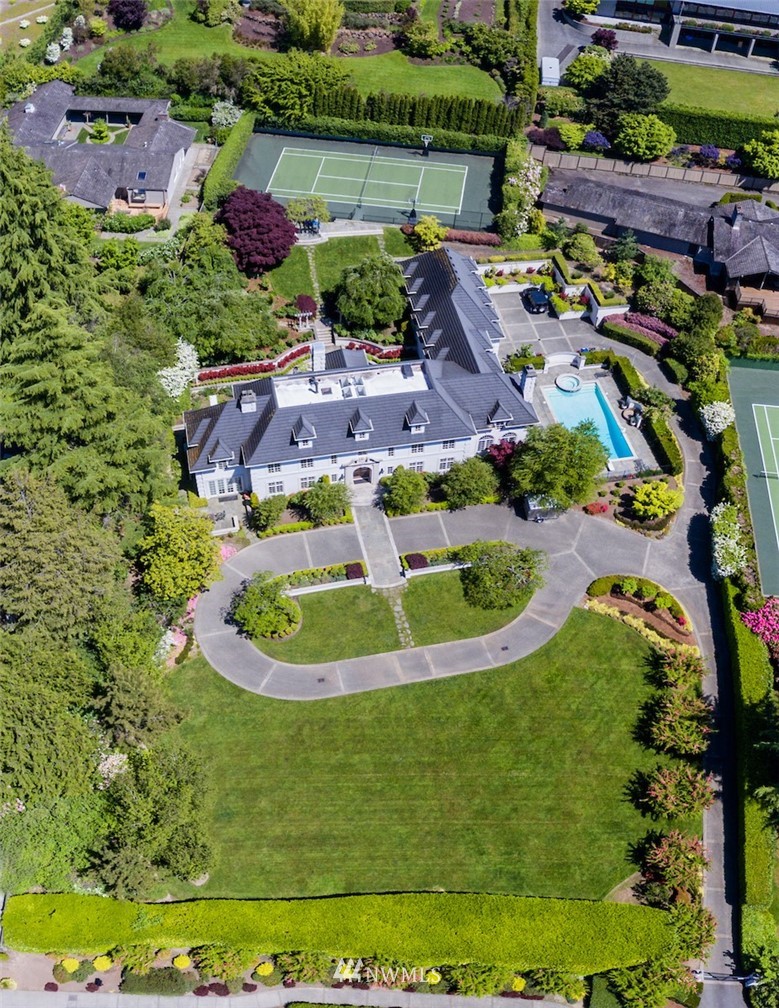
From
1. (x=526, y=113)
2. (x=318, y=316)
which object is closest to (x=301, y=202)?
(x=318, y=316)

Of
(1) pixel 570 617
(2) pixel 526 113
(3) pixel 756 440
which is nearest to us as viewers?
(1) pixel 570 617

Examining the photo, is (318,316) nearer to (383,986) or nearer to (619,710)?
(619,710)

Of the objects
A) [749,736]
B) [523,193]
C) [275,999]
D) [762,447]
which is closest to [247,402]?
[275,999]

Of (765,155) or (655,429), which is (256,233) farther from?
(765,155)

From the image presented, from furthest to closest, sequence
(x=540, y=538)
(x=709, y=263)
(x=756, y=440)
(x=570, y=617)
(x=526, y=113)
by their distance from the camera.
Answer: (x=526, y=113)
(x=709, y=263)
(x=756, y=440)
(x=540, y=538)
(x=570, y=617)

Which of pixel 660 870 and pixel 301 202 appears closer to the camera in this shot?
pixel 660 870

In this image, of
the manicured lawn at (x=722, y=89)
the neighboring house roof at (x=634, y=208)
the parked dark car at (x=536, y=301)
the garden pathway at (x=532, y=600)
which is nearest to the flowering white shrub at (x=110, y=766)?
the garden pathway at (x=532, y=600)

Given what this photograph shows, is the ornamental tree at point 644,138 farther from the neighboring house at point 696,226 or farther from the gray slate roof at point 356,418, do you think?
the gray slate roof at point 356,418
